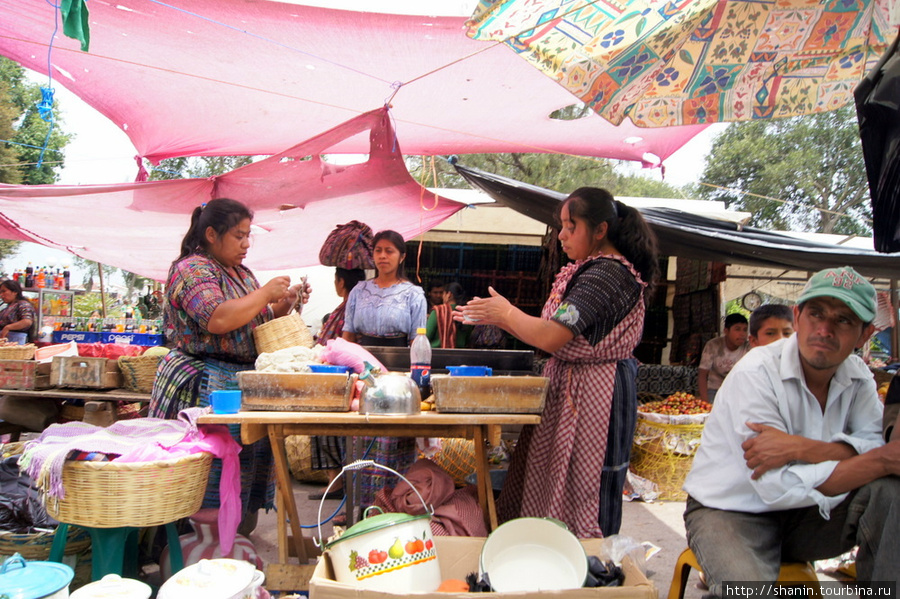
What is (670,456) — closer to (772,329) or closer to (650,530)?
(650,530)

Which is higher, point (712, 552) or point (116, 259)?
point (116, 259)

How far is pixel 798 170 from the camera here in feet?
79.7

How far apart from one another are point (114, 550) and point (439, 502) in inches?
46.8

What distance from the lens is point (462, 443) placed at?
423 centimetres

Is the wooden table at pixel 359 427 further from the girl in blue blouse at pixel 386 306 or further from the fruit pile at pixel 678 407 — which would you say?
the fruit pile at pixel 678 407

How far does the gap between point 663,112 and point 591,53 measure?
1.90 feet

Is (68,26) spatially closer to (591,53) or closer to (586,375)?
(591,53)

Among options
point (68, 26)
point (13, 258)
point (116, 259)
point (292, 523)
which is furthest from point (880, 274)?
point (13, 258)

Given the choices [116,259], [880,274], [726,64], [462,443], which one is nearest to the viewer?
[726,64]

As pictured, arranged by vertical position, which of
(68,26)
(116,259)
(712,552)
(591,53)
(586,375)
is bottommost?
(712,552)

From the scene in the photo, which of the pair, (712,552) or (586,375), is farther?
(586,375)

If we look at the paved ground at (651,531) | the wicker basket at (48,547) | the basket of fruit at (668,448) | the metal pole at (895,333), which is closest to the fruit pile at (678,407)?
the basket of fruit at (668,448)

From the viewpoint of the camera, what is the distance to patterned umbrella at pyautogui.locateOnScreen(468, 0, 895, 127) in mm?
2260

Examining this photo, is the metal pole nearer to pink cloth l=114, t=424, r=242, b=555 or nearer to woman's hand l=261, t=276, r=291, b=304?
woman's hand l=261, t=276, r=291, b=304
